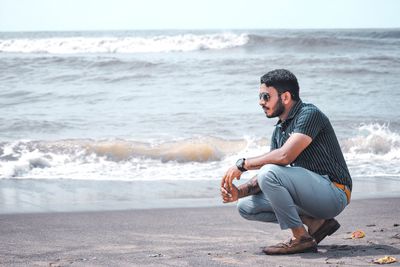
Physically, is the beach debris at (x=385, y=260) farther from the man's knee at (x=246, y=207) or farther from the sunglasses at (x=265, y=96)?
the sunglasses at (x=265, y=96)

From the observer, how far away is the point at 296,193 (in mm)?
4293

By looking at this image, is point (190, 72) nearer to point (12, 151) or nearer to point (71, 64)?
point (71, 64)

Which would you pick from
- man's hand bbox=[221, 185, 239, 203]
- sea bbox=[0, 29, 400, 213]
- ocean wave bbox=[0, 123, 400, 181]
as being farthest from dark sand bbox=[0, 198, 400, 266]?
ocean wave bbox=[0, 123, 400, 181]

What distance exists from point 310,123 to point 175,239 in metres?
1.43

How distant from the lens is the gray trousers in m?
4.26

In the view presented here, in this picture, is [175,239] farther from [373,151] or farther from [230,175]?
[373,151]

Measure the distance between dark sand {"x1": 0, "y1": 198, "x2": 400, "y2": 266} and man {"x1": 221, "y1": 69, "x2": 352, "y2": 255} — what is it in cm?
24

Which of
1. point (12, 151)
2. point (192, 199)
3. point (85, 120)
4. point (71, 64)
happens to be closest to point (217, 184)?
point (192, 199)

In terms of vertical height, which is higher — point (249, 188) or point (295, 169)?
point (295, 169)

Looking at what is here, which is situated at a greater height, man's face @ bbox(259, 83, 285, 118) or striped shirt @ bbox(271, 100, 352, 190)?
man's face @ bbox(259, 83, 285, 118)

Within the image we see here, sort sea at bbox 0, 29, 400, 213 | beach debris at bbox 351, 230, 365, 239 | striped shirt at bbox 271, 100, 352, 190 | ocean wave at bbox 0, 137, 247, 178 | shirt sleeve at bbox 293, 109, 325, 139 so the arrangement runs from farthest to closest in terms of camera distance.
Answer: ocean wave at bbox 0, 137, 247, 178
sea at bbox 0, 29, 400, 213
beach debris at bbox 351, 230, 365, 239
striped shirt at bbox 271, 100, 352, 190
shirt sleeve at bbox 293, 109, 325, 139

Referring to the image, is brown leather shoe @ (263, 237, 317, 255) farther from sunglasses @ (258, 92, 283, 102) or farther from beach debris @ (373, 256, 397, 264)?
sunglasses @ (258, 92, 283, 102)

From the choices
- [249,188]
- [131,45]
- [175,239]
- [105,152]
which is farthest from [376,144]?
[131,45]

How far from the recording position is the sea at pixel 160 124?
7.97 m
